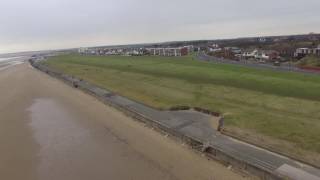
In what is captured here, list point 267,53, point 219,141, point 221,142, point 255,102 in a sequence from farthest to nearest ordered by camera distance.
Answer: point 267,53, point 255,102, point 219,141, point 221,142

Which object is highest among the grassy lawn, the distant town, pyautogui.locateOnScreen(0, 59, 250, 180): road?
the grassy lawn

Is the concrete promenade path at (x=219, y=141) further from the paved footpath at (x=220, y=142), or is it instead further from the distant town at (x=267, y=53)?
the distant town at (x=267, y=53)

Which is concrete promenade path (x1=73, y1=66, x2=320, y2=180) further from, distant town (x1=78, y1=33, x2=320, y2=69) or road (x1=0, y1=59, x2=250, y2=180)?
distant town (x1=78, y1=33, x2=320, y2=69)

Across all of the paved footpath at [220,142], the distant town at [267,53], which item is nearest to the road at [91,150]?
the paved footpath at [220,142]

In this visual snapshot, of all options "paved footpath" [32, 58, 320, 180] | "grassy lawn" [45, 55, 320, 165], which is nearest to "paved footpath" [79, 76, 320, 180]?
"paved footpath" [32, 58, 320, 180]

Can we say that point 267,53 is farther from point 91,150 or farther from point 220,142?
point 91,150

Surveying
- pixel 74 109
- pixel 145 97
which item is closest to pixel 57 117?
pixel 74 109

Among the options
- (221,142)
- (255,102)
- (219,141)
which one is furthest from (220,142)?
(255,102)

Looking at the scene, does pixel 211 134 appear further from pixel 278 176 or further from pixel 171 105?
pixel 171 105

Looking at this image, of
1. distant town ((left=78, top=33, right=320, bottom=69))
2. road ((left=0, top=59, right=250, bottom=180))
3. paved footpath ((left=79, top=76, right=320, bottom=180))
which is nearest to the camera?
paved footpath ((left=79, top=76, right=320, bottom=180))
